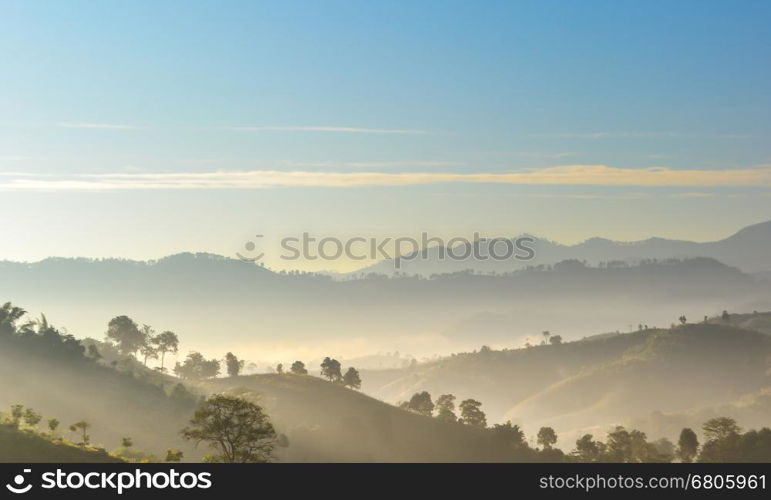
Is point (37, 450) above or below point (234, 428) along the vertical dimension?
below

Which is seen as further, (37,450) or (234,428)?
(234,428)
